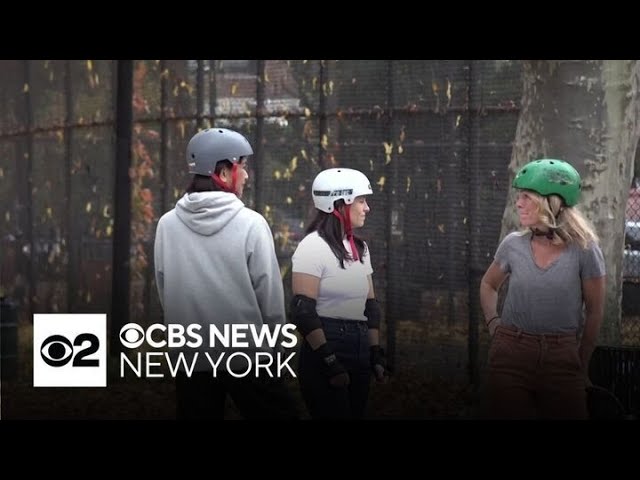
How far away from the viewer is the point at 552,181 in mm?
6785

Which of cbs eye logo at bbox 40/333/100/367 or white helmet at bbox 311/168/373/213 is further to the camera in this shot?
cbs eye logo at bbox 40/333/100/367

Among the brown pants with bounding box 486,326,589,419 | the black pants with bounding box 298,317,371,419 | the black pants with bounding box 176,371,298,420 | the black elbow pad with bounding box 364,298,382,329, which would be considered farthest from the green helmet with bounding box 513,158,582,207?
the black pants with bounding box 176,371,298,420

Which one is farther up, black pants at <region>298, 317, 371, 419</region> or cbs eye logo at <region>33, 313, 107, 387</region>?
black pants at <region>298, 317, 371, 419</region>

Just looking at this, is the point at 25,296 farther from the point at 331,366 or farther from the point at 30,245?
the point at 331,366

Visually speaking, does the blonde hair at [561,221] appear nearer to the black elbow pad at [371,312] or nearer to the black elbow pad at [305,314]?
the black elbow pad at [371,312]

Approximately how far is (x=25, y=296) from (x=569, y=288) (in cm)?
1246

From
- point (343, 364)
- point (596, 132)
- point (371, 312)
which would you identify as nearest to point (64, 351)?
point (596, 132)

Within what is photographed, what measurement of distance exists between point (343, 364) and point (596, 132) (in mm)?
3658

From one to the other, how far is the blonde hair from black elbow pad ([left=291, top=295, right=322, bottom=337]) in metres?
1.19

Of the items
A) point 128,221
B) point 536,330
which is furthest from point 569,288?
point 128,221

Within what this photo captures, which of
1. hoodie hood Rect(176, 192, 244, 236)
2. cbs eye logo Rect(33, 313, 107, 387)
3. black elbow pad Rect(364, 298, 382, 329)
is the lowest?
cbs eye logo Rect(33, 313, 107, 387)

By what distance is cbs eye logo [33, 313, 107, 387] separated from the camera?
39.1 ft

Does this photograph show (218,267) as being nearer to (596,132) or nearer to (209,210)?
(209,210)

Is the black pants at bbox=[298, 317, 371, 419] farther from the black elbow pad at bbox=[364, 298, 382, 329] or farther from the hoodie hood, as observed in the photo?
the hoodie hood
